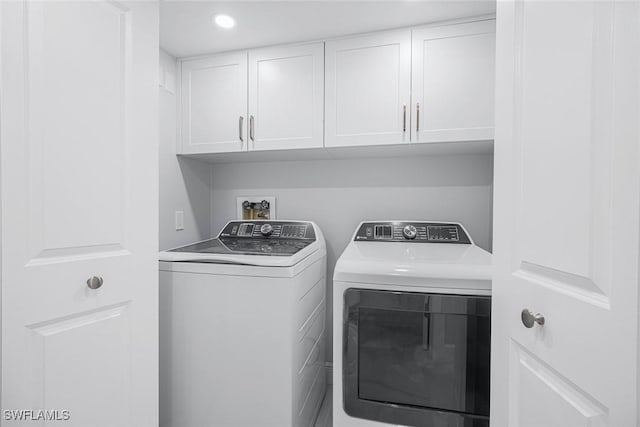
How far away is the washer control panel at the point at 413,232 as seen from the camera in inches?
68.8

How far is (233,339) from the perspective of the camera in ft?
4.23

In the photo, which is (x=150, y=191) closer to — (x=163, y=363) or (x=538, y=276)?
(x=163, y=363)

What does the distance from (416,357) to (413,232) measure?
2.77 ft

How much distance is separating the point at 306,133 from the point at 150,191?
951mm

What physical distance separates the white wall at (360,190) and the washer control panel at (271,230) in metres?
0.24

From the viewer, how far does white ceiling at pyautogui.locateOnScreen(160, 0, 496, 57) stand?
55.8 inches

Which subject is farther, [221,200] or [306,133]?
[221,200]

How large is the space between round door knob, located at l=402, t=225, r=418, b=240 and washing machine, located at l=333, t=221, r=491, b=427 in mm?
546

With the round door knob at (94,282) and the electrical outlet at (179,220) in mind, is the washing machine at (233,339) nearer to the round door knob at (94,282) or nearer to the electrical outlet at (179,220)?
the round door knob at (94,282)

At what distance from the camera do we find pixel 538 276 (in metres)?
0.69

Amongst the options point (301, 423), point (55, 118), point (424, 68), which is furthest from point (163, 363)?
point (424, 68)

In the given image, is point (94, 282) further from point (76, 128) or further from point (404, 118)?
point (404, 118)

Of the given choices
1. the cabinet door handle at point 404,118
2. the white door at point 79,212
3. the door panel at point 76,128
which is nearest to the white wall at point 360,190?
the cabinet door handle at point 404,118

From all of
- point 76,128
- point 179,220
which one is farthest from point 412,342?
point 179,220
